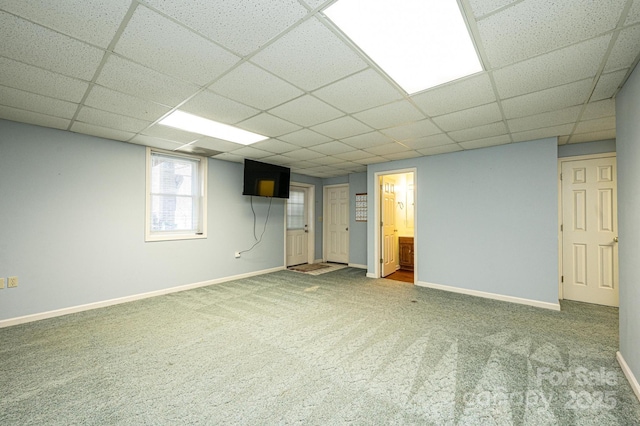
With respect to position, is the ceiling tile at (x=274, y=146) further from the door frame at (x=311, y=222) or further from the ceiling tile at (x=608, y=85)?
the ceiling tile at (x=608, y=85)

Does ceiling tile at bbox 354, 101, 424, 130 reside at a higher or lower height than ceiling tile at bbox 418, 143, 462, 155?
higher

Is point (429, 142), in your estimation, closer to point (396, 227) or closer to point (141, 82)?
point (396, 227)

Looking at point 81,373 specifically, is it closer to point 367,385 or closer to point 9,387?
point 9,387

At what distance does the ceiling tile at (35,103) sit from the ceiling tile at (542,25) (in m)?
3.73

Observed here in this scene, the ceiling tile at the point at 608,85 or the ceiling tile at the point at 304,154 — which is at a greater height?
the ceiling tile at the point at 608,85

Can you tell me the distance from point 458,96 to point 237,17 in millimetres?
2052

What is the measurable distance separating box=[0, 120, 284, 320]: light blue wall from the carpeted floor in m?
0.41

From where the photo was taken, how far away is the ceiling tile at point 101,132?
3.29 m

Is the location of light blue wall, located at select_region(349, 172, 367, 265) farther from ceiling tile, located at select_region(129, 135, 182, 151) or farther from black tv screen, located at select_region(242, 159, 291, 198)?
ceiling tile, located at select_region(129, 135, 182, 151)

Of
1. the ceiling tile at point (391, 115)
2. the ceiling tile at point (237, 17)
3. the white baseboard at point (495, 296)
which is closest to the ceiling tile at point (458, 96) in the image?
the ceiling tile at point (391, 115)

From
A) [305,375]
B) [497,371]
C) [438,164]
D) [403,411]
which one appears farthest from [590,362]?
[438,164]

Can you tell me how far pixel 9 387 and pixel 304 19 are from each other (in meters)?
3.28

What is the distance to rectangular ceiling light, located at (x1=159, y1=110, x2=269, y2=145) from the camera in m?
3.08

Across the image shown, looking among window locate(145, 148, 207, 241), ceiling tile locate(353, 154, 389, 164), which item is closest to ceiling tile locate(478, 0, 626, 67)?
ceiling tile locate(353, 154, 389, 164)
